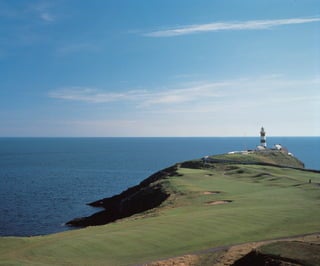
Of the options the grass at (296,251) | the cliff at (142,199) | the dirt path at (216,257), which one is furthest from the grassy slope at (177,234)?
the cliff at (142,199)

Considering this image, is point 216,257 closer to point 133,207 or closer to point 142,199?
point 142,199

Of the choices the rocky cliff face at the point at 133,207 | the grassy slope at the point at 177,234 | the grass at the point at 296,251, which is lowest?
the rocky cliff face at the point at 133,207

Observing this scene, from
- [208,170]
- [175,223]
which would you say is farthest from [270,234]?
[208,170]

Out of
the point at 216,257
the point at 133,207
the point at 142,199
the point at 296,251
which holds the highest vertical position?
the point at 296,251

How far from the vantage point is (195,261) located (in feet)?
64.6

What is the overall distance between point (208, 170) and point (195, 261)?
48.3m

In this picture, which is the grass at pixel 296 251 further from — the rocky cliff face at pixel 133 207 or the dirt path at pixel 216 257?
the rocky cliff face at pixel 133 207

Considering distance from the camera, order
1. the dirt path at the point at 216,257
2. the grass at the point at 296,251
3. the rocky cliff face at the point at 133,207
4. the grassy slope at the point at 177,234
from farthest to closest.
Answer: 1. the rocky cliff face at the point at 133,207
2. the grassy slope at the point at 177,234
3. the dirt path at the point at 216,257
4. the grass at the point at 296,251

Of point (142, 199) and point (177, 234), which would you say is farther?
point (142, 199)

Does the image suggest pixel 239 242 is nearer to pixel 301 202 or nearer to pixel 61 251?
pixel 61 251

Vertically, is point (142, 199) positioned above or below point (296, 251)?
below

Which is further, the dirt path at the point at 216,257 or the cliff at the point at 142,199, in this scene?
the cliff at the point at 142,199

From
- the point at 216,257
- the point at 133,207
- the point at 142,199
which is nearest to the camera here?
the point at 216,257

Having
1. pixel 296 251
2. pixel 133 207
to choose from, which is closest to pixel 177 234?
pixel 296 251
